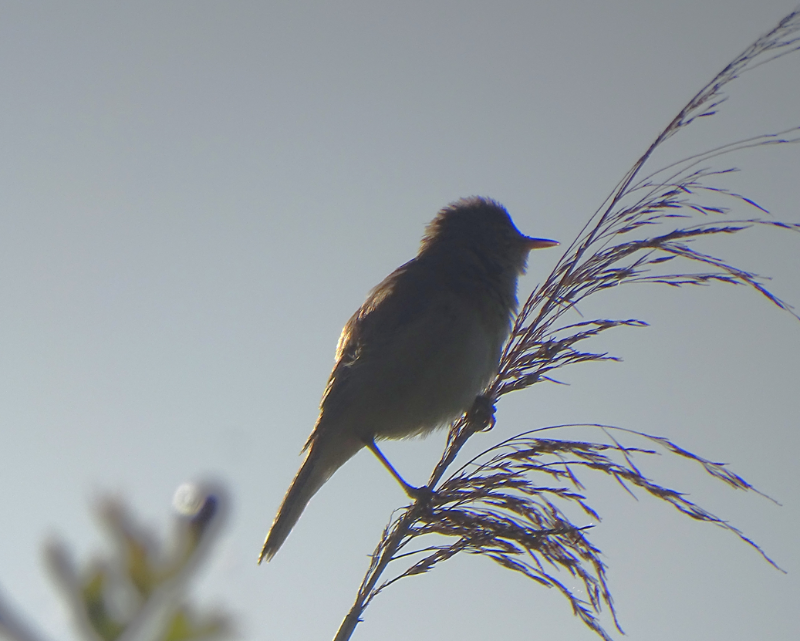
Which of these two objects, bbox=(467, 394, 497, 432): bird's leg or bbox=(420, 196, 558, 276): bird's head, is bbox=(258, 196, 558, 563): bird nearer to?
bbox=(467, 394, 497, 432): bird's leg

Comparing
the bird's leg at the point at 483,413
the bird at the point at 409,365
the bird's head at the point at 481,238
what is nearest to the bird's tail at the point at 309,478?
the bird at the point at 409,365

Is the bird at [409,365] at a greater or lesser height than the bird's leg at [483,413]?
greater

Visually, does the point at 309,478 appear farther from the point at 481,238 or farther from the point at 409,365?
the point at 481,238

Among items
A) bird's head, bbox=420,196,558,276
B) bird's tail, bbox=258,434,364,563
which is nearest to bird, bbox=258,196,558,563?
bird's tail, bbox=258,434,364,563

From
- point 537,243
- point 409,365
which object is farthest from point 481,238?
point 409,365

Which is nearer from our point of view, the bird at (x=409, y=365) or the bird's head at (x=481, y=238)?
the bird at (x=409, y=365)

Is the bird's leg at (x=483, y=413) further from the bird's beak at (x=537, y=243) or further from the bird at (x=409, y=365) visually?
the bird's beak at (x=537, y=243)

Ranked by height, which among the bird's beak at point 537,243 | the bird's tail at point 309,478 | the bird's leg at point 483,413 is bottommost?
the bird's leg at point 483,413
